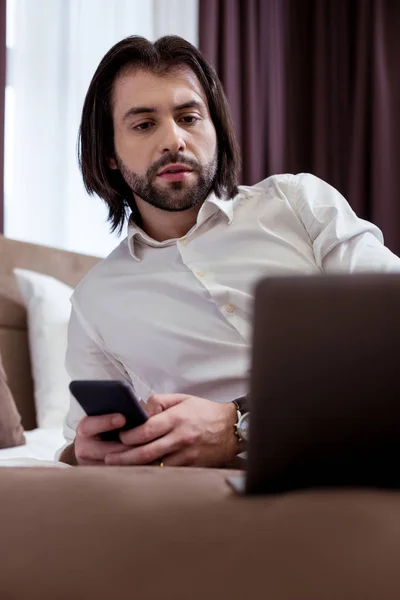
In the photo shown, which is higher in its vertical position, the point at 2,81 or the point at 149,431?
the point at 2,81

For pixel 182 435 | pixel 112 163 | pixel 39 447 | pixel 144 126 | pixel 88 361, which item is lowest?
pixel 39 447

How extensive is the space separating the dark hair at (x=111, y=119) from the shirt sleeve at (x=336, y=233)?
0.55 feet

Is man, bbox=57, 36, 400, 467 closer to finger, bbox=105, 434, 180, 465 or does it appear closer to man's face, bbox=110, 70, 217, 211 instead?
man's face, bbox=110, 70, 217, 211

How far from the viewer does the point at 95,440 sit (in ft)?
3.19

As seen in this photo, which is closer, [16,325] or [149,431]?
[149,431]

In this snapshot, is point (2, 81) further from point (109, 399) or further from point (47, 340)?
point (109, 399)

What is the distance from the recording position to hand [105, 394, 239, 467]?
94cm

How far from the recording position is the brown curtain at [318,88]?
3.61 m

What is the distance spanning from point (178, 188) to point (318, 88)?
2.52 m

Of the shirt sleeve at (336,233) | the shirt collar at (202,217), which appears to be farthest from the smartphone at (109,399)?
the shirt collar at (202,217)

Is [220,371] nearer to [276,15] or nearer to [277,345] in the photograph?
[277,345]

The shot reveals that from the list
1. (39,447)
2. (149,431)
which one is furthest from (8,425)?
(149,431)

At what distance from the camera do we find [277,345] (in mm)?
413

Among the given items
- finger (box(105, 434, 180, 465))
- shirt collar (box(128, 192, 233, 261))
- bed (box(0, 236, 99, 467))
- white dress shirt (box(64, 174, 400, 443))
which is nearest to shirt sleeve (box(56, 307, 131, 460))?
white dress shirt (box(64, 174, 400, 443))
